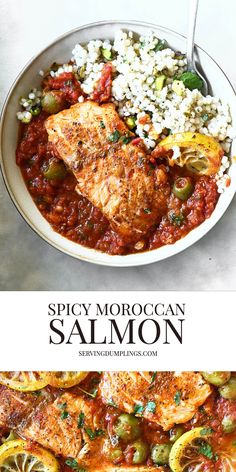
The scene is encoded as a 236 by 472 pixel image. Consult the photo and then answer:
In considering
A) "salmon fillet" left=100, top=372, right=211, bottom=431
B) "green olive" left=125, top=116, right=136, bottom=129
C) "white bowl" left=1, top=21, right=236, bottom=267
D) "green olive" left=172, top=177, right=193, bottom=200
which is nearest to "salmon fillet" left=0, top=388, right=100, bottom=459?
"salmon fillet" left=100, top=372, right=211, bottom=431

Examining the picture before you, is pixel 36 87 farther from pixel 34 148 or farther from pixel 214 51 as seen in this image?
pixel 214 51

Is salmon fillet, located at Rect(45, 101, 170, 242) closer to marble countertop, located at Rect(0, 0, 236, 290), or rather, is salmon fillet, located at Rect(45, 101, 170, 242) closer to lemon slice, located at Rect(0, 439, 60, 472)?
marble countertop, located at Rect(0, 0, 236, 290)

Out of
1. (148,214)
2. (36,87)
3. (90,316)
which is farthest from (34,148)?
(90,316)

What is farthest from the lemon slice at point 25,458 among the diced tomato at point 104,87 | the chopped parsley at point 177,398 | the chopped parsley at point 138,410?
the diced tomato at point 104,87

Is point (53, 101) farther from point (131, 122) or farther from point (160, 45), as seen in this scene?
point (160, 45)

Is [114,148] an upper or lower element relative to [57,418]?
upper

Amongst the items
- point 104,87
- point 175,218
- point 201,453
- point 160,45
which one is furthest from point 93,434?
point 160,45

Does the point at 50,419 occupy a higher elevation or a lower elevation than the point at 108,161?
lower
